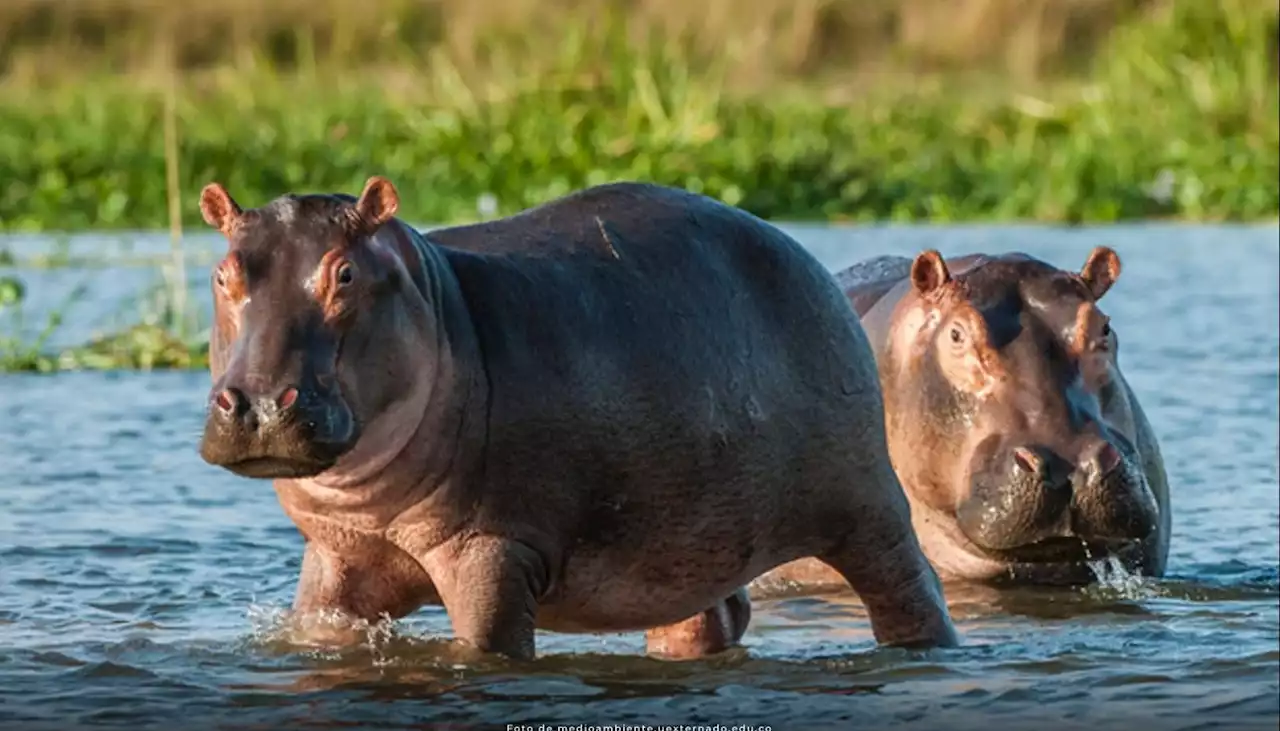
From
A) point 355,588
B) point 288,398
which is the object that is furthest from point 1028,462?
point 288,398

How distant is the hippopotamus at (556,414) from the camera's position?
492 cm

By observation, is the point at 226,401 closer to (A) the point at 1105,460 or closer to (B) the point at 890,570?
(B) the point at 890,570

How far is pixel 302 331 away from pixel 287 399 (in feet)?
0.64

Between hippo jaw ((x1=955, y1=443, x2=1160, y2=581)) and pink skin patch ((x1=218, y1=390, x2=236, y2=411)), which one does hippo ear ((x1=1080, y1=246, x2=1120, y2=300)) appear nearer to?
hippo jaw ((x1=955, y1=443, x2=1160, y2=581))

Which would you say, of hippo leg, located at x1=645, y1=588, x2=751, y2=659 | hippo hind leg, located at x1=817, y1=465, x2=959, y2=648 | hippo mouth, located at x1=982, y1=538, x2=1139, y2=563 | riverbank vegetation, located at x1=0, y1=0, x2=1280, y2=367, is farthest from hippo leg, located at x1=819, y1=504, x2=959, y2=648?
riverbank vegetation, located at x1=0, y1=0, x2=1280, y2=367

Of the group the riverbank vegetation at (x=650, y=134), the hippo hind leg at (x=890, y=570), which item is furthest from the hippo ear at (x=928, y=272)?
the riverbank vegetation at (x=650, y=134)

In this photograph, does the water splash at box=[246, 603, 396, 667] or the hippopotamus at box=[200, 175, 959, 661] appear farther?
the water splash at box=[246, 603, 396, 667]

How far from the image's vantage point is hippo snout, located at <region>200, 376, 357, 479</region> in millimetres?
4691

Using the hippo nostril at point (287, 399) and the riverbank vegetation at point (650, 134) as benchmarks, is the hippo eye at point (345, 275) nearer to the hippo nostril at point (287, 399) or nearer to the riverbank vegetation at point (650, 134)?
the hippo nostril at point (287, 399)

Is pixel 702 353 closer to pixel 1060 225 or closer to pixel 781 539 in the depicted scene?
pixel 781 539

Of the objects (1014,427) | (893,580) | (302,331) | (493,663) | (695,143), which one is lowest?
(493,663)

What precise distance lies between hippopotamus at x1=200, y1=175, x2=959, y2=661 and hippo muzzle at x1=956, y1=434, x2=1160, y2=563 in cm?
49

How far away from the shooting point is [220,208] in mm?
5105

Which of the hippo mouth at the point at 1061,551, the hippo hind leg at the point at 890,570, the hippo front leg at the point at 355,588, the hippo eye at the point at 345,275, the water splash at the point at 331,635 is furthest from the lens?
the hippo mouth at the point at 1061,551
